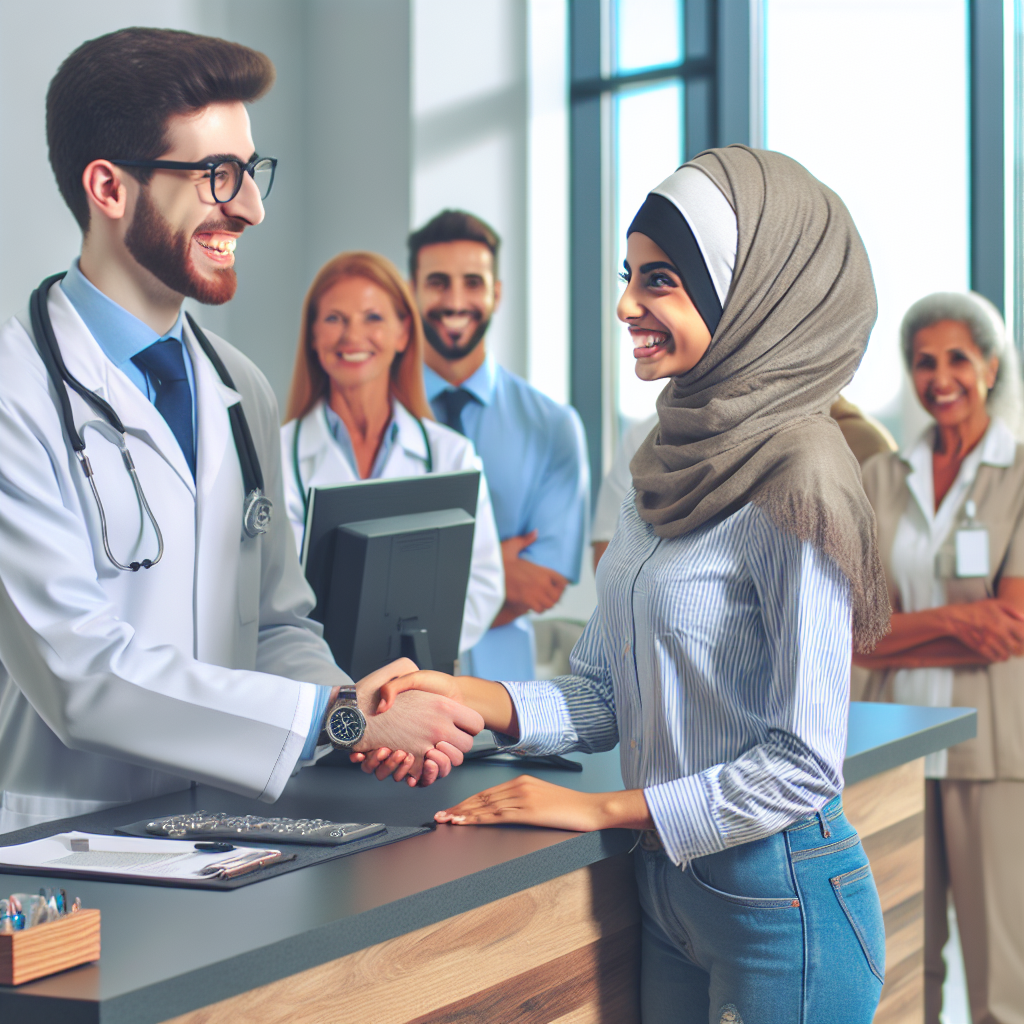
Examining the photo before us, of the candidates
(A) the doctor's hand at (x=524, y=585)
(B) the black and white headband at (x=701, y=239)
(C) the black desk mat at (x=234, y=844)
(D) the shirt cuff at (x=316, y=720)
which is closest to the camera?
(C) the black desk mat at (x=234, y=844)

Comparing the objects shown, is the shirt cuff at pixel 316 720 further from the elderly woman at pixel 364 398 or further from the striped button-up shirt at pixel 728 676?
the elderly woman at pixel 364 398

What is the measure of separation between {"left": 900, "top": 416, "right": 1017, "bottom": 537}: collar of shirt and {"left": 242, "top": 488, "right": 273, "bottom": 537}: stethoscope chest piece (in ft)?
6.00

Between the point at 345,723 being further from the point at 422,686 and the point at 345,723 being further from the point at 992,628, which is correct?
the point at 992,628

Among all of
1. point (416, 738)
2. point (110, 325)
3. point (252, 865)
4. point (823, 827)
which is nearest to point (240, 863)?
point (252, 865)

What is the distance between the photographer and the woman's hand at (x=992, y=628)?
113 inches

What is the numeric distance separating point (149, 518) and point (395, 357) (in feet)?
5.72

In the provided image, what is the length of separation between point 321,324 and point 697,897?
7.35 ft

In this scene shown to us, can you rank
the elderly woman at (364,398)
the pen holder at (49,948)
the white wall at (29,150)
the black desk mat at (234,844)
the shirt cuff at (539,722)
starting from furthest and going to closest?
the white wall at (29,150) → the elderly woman at (364,398) → the shirt cuff at (539,722) → the black desk mat at (234,844) → the pen holder at (49,948)

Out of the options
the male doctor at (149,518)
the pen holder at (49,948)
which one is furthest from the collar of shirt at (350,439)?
the pen holder at (49,948)

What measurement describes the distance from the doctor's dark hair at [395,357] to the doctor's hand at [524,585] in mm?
490

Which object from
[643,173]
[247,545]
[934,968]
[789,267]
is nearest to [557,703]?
[247,545]

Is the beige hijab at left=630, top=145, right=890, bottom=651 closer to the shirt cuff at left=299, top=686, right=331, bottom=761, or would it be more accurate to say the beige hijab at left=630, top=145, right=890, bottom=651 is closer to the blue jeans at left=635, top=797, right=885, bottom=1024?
the blue jeans at left=635, top=797, right=885, bottom=1024

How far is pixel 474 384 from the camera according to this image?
150 inches

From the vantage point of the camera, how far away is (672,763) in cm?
149
